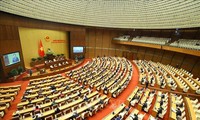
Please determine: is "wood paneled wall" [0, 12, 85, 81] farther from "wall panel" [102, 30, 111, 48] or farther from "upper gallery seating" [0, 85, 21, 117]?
"wall panel" [102, 30, 111, 48]

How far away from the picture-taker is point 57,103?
8727mm

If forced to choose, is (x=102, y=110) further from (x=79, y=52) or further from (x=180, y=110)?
(x=79, y=52)

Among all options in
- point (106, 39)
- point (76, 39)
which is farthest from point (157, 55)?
point (76, 39)

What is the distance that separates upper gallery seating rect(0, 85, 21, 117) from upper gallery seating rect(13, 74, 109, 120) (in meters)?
0.76

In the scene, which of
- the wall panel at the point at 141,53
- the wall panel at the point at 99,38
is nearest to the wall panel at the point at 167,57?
the wall panel at the point at 141,53

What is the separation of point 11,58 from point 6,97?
5724mm

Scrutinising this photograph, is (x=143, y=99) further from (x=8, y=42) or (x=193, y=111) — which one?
(x=8, y=42)

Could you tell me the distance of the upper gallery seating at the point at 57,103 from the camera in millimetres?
7520

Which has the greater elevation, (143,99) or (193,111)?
(193,111)

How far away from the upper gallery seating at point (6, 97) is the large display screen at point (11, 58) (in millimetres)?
3481

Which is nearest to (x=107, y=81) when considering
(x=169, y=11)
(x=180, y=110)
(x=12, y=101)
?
(x=180, y=110)

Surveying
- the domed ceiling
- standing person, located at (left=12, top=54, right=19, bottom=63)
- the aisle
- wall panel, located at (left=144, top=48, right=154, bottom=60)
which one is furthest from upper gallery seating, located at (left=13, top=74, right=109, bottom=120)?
wall panel, located at (left=144, top=48, right=154, bottom=60)

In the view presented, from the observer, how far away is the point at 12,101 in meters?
9.05

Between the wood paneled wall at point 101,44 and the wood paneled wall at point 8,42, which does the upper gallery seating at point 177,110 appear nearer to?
the wood paneled wall at point 8,42
